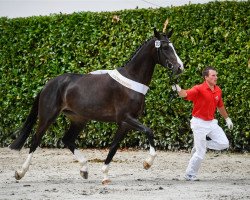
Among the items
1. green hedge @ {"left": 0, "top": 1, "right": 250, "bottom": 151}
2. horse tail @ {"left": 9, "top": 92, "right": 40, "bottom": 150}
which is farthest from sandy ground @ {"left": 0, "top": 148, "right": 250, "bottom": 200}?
green hedge @ {"left": 0, "top": 1, "right": 250, "bottom": 151}

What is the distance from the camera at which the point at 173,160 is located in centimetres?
1127

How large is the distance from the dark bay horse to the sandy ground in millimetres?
378

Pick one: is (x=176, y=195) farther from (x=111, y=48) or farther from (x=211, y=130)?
(x=111, y=48)

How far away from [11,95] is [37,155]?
219cm

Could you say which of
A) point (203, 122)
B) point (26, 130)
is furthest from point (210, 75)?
point (26, 130)

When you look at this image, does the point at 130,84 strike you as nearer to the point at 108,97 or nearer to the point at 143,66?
the point at 143,66

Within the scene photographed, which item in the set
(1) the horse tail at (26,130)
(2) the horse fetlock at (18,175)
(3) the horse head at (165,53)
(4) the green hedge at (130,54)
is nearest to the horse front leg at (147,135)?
(3) the horse head at (165,53)

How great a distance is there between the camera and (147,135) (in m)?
8.23

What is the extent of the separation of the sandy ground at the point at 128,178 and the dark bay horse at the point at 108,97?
0.38 m

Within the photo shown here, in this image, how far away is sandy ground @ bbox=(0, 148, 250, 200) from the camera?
7.44 m

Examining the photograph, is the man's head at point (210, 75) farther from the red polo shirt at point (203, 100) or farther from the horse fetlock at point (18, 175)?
the horse fetlock at point (18, 175)

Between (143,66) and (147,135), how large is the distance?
110 centimetres

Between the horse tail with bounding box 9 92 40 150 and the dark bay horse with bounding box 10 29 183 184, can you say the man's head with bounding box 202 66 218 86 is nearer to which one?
the dark bay horse with bounding box 10 29 183 184

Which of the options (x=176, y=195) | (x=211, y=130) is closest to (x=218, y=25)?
(x=211, y=130)
